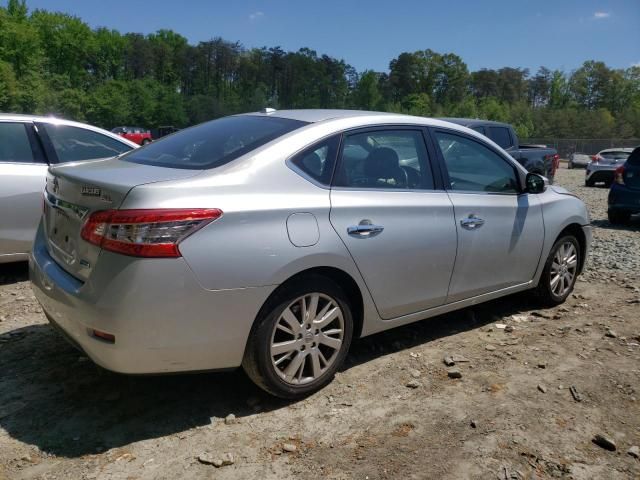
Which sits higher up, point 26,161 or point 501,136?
point 501,136

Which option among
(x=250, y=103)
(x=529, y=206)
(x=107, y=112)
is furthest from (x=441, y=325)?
(x=250, y=103)

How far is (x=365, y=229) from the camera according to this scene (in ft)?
10.8

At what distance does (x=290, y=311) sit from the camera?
3035mm

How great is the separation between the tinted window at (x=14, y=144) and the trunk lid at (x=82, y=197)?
88.2 inches

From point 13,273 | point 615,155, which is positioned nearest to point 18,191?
point 13,273

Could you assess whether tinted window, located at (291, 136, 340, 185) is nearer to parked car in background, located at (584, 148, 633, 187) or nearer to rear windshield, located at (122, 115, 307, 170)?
rear windshield, located at (122, 115, 307, 170)

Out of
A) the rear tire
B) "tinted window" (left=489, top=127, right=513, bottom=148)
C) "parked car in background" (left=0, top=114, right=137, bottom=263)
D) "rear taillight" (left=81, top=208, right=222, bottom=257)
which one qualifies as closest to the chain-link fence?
"tinted window" (left=489, top=127, right=513, bottom=148)

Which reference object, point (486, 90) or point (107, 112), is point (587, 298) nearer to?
point (107, 112)

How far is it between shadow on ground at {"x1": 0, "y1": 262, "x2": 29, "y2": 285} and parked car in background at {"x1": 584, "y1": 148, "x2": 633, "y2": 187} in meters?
19.4

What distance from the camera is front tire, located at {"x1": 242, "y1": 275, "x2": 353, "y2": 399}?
296 cm

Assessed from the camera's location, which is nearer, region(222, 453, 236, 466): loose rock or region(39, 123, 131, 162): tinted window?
region(222, 453, 236, 466): loose rock

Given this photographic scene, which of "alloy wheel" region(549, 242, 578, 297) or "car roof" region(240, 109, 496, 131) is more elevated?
"car roof" region(240, 109, 496, 131)

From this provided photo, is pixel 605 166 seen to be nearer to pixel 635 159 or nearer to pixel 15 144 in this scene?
pixel 635 159

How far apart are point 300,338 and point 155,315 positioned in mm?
839
